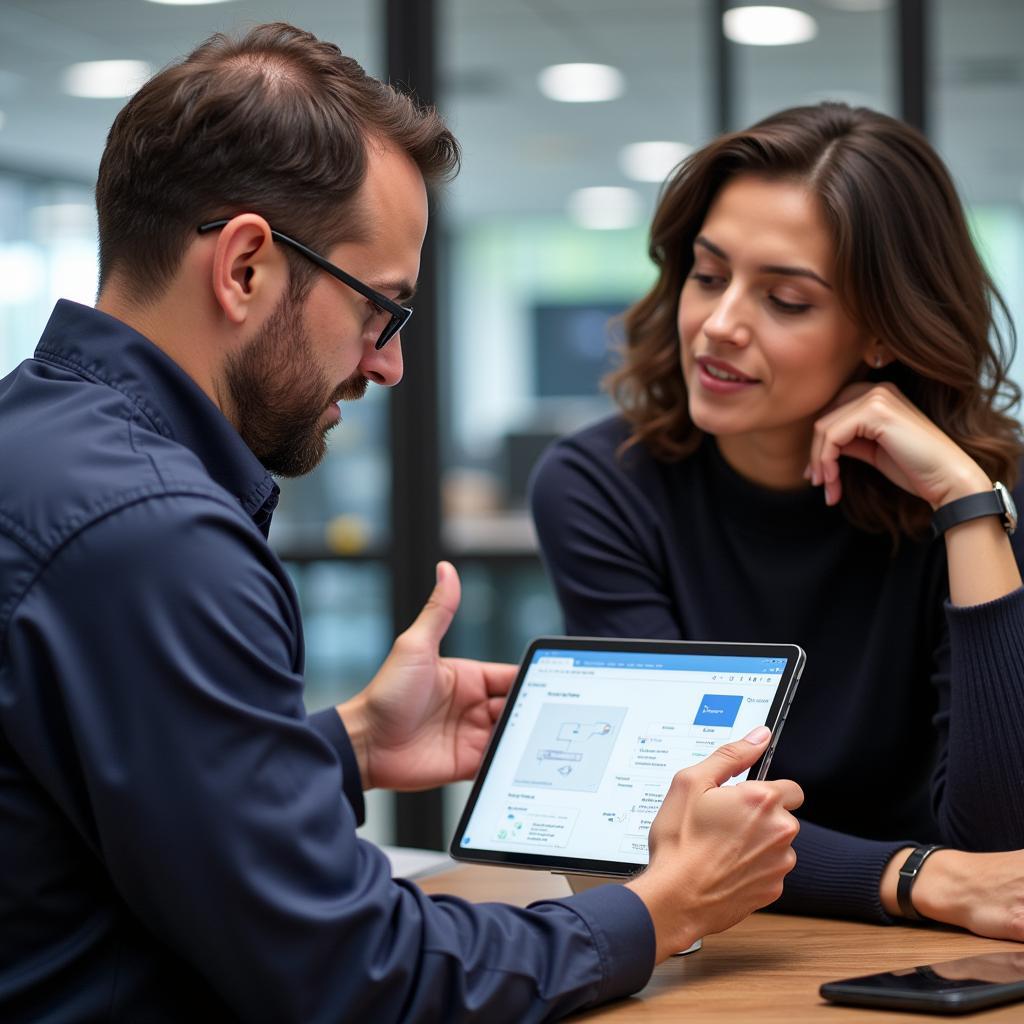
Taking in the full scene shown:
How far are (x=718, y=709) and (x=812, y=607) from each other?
1.71 feet

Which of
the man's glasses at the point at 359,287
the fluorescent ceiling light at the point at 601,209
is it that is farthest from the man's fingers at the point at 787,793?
the fluorescent ceiling light at the point at 601,209

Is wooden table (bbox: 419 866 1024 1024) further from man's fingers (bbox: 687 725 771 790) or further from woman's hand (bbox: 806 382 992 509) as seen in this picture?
woman's hand (bbox: 806 382 992 509)

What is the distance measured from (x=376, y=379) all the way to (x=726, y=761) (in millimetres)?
465

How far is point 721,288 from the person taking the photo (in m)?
1.74

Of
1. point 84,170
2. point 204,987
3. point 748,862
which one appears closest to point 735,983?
point 748,862

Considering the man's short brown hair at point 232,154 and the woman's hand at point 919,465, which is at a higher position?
the man's short brown hair at point 232,154

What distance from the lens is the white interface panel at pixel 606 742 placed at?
123 cm

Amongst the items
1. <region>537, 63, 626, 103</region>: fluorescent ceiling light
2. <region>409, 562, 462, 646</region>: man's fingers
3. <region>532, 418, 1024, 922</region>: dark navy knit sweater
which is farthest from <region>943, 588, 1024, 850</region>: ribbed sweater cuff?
<region>537, 63, 626, 103</region>: fluorescent ceiling light

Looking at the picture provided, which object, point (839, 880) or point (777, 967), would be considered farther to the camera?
point (839, 880)

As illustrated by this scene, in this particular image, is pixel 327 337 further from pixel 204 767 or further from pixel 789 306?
pixel 789 306

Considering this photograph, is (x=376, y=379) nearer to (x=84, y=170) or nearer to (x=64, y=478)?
(x=64, y=478)

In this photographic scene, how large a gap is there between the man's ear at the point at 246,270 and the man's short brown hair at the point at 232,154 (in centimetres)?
2

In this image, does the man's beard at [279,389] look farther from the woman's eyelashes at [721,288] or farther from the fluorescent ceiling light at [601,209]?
the fluorescent ceiling light at [601,209]

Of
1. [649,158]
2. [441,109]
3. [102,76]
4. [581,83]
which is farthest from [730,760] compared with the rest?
[649,158]
